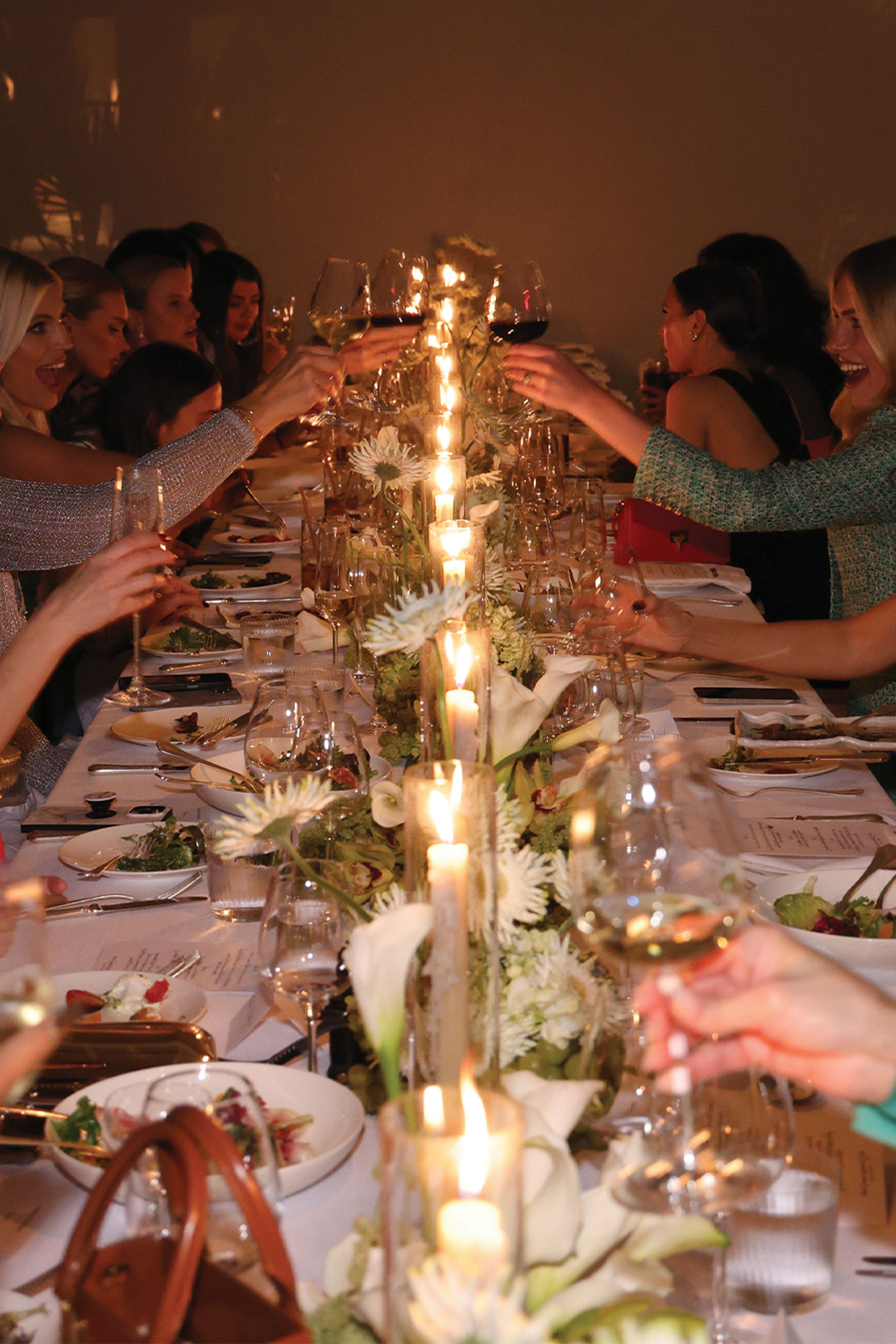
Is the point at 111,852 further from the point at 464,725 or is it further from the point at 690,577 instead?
the point at 690,577

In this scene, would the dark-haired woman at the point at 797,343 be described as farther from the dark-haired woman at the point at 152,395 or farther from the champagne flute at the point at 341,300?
the champagne flute at the point at 341,300

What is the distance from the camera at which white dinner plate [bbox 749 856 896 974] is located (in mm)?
1273

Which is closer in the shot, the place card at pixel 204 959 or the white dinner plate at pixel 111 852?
the place card at pixel 204 959

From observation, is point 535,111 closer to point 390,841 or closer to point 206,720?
point 206,720

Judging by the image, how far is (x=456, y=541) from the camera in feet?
5.75

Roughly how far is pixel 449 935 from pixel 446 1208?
0.83ft

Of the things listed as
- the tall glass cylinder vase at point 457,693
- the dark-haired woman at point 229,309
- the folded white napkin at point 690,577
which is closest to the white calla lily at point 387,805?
the tall glass cylinder vase at point 457,693

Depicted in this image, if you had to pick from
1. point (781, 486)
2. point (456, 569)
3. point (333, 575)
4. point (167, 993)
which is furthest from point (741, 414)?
point (167, 993)

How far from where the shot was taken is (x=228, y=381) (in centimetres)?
609

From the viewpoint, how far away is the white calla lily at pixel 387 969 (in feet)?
2.30

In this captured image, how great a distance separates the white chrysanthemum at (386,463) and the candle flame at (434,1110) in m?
1.73

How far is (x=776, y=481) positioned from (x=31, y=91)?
5404mm

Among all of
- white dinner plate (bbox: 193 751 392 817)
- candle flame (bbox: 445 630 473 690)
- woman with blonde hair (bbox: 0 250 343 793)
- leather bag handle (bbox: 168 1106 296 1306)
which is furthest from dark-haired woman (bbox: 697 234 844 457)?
leather bag handle (bbox: 168 1106 296 1306)

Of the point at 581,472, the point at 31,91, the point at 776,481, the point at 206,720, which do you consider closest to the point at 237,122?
the point at 31,91
